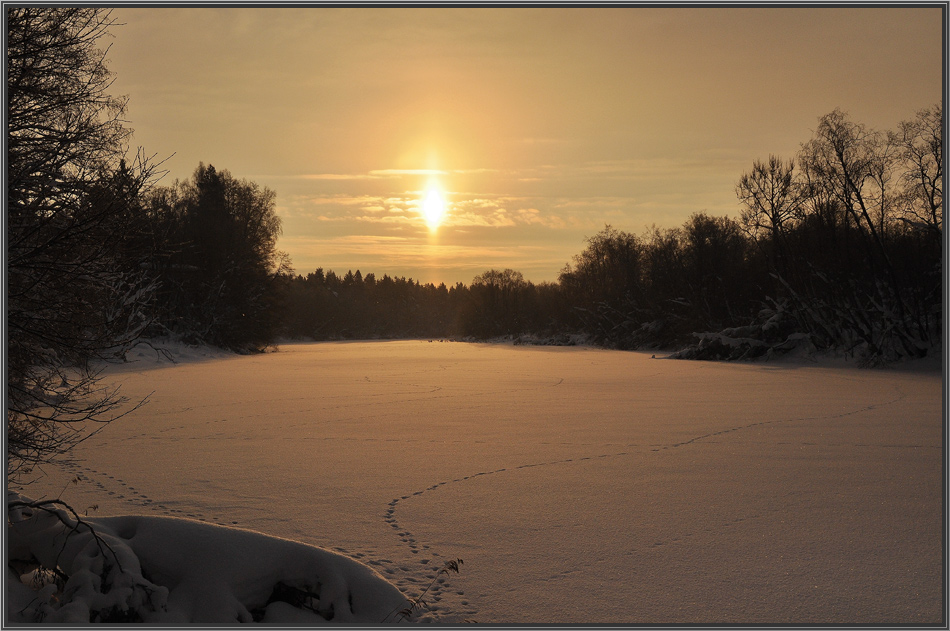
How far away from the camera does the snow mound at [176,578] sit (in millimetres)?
3102

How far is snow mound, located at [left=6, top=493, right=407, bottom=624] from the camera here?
3102mm

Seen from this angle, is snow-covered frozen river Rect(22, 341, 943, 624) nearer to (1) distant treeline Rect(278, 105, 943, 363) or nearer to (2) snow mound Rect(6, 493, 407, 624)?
(2) snow mound Rect(6, 493, 407, 624)

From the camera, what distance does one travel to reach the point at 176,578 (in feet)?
10.9

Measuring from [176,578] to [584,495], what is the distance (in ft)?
12.0

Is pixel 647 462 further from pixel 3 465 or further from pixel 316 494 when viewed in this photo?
pixel 3 465

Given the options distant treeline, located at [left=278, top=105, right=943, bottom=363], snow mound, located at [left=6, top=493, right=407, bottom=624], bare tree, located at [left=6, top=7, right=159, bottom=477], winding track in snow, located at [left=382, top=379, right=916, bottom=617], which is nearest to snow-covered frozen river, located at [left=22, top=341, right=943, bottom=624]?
winding track in snow, located at [left=382, top=379, right=916, bottom=617]

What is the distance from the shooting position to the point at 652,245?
59281 mm

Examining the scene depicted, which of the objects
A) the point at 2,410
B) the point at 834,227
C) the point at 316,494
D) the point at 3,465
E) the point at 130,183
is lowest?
the point at 316,494

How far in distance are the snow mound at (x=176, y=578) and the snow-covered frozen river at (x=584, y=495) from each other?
1.77ft

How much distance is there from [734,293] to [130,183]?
Result: 40.5 metres

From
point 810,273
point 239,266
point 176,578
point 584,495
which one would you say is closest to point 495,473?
point 584,495

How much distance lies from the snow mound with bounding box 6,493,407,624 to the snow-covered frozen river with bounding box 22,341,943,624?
539mm

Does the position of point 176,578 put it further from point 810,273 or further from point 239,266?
point 239,266

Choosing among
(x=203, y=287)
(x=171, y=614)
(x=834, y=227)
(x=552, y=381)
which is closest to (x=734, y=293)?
(x=834, y=227)
